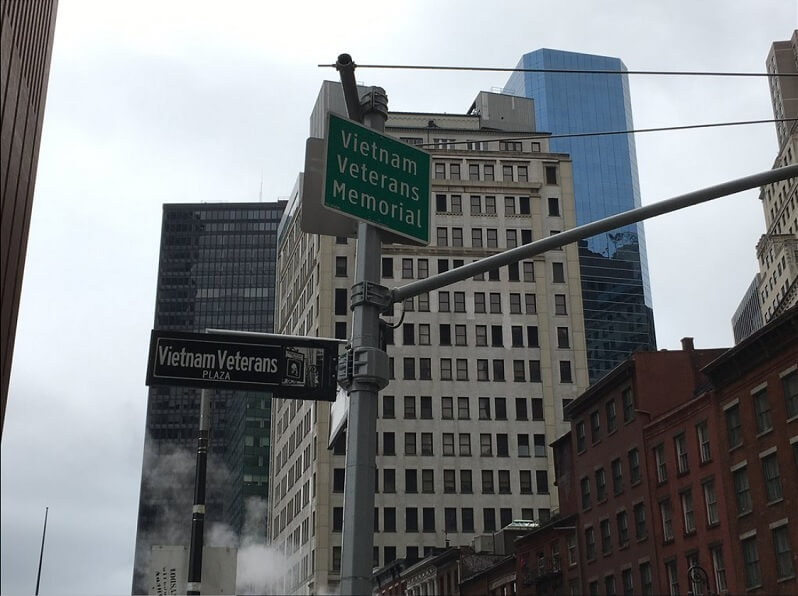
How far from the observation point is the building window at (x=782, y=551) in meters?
45.2

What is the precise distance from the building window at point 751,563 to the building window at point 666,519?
21.9 ft

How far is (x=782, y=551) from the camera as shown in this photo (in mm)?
46031

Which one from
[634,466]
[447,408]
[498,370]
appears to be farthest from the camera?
[498,370]

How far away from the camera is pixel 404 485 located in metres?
102

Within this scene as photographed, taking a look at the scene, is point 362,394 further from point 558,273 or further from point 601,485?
point 558,273

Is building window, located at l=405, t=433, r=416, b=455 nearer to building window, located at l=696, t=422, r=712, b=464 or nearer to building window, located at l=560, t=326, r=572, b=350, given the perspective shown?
building window, located at l=560, t=326, r=572, b=350

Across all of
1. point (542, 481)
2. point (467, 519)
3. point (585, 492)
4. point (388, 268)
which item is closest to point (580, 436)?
point (585, 492)

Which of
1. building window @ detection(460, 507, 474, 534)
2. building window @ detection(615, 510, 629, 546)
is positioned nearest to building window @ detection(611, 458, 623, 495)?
building window @ detection(615, 510, 629, 546)

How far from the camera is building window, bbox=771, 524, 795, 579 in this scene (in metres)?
45.2

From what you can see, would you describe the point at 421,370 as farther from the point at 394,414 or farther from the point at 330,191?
the point at 330,191

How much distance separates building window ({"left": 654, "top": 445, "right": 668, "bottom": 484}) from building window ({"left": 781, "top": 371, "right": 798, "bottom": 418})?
11.2 metres

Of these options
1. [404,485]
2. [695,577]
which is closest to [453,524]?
[404,485]

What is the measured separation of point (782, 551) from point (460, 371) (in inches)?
2467

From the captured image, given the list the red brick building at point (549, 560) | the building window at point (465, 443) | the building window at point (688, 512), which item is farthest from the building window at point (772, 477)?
the building window at point (465, 443)
